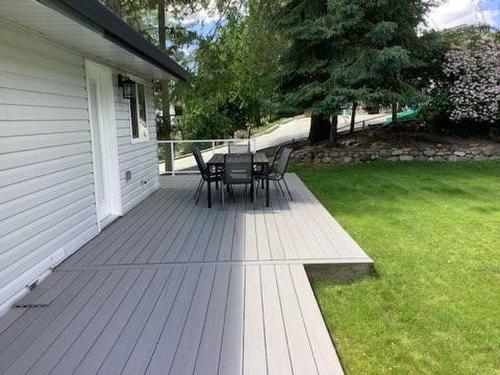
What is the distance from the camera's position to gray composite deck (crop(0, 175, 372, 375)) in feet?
7.98

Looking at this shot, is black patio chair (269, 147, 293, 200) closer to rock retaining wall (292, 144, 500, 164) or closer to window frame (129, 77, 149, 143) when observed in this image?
window frame (129, 77, 149, 143)

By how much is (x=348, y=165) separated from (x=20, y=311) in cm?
864

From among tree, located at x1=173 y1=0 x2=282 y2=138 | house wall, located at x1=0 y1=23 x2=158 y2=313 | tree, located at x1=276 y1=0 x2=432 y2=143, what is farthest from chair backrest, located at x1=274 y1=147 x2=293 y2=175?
tree, located at x1=173 y1=0 x2=282 y2=138

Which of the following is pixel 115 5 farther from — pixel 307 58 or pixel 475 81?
pixel 475 81

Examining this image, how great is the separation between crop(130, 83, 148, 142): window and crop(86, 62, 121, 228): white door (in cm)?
113

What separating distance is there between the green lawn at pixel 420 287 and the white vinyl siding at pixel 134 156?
2940 millimetres

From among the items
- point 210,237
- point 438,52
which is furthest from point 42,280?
point 438,52

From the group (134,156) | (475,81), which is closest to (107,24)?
(134,156)

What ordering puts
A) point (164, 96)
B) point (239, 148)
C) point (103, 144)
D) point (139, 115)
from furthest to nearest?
point (164, 96) → point (239, 148) → point (139, 115) → point (103, 144)

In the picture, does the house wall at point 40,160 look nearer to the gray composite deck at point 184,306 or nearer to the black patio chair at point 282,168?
the gray composite deck at point 184,306

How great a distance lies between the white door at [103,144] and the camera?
5332 mm

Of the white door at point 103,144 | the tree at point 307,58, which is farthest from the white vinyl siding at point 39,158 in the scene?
the tree at point 307,58

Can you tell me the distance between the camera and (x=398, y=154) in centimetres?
1095

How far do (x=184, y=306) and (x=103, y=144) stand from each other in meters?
3.21
